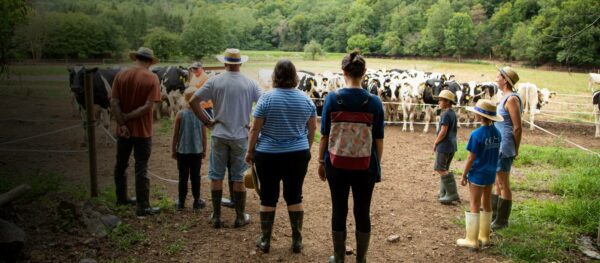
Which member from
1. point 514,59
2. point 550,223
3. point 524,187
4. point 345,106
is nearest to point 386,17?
point 514,59

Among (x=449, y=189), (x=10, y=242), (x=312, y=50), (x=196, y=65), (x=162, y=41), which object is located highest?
(x=312, y=50)

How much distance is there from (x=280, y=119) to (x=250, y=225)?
1.68 meters

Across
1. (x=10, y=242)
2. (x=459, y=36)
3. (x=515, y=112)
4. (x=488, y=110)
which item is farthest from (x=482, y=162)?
(x=459, y=36)

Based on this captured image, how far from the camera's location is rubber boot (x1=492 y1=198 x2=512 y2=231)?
191 inches

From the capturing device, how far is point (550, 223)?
5.25 m

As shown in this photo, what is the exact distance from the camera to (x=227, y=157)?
4.46 metres

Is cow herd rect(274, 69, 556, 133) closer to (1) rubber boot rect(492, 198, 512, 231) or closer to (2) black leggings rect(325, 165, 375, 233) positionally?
(1) rubber boot rect(492, 198, 512, 231)

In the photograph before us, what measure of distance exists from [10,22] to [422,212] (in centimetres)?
635

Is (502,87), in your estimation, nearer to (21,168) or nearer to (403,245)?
(403,245)

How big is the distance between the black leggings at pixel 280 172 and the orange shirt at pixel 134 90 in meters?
1.61

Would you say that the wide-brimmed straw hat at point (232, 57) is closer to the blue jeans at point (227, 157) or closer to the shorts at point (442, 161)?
the blue jeans at point (227, 157)

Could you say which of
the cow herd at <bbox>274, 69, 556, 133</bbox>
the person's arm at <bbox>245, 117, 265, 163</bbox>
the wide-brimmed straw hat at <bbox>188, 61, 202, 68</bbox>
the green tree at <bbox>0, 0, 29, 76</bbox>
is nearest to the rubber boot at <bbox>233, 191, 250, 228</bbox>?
the person's arm at <bbox>245, 117, 265, 163</bbox>

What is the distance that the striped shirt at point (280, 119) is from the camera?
12.2 ft

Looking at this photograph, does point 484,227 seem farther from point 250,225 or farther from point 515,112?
point 250,225
